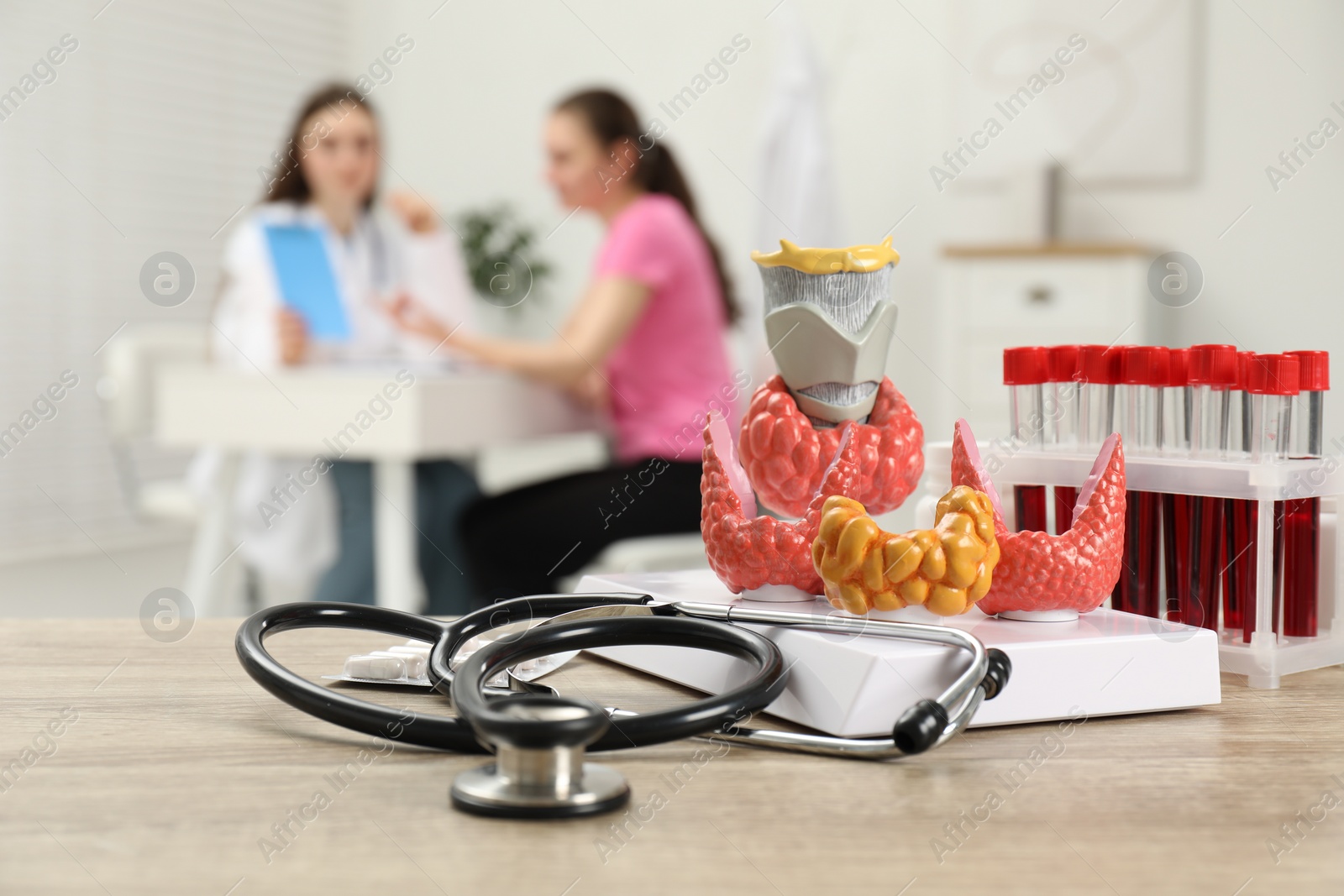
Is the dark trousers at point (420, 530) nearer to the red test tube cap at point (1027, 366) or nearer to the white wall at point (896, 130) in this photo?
the white wall at point (896, 130)

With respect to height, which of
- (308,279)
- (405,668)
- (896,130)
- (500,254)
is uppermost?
(896,130)

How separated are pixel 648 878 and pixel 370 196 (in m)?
2.38

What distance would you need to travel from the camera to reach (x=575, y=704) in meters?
0.35

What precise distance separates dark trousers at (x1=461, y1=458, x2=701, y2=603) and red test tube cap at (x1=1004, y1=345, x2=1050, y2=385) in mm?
1172

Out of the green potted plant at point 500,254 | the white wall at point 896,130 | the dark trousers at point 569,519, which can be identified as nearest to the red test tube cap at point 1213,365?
the dark trousers at point 569,519

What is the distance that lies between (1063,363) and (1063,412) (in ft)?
0.09

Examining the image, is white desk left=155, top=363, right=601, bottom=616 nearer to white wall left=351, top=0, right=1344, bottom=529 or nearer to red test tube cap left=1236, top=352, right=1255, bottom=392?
white wall left=351, top=0, right=1344, bottom=529

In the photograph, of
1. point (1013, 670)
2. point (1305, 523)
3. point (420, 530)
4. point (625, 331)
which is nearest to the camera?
point (1013, 670)

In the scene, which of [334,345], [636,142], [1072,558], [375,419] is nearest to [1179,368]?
[1072,558]

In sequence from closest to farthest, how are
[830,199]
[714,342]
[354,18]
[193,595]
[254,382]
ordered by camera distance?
1. [254,382]
2. [714,342]
3. [193,595]
4. [830,199]
5. [354,18]

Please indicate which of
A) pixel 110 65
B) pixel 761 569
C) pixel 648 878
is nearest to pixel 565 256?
pixel 110 65

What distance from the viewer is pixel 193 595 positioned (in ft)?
7.61

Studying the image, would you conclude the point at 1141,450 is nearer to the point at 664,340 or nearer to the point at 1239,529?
the point at 1239,529

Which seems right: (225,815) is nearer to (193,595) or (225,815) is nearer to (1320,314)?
(193,595)
